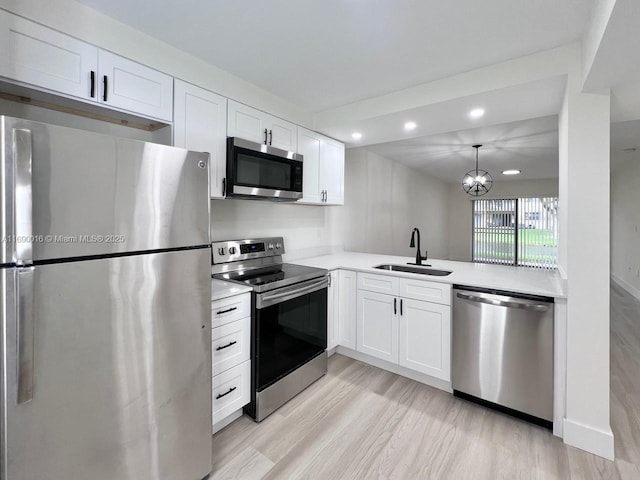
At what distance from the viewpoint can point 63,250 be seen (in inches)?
41.9

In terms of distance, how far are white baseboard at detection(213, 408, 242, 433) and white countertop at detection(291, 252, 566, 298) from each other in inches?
52.0

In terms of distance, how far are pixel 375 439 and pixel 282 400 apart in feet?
2.27

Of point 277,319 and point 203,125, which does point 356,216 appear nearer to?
point 277,319

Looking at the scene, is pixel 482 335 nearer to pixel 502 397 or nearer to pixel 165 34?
pixel 502 397

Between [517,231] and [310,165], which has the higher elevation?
[310,165]

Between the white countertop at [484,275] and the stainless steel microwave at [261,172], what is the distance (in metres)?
0.83

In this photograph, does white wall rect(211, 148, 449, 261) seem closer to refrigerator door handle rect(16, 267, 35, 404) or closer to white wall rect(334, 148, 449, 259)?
white wall rect(334, 148, 449, 259)

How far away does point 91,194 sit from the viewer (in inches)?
44.1

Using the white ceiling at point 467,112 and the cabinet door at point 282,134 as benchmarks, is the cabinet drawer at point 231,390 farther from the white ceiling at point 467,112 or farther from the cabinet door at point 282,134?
the white ceiling at point 467,112

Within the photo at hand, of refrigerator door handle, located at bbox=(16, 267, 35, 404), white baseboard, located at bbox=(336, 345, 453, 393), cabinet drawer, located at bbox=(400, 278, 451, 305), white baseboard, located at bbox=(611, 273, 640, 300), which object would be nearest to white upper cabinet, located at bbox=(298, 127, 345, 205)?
cabinet drawer, located at bbox=(400, 278, 451, 305)

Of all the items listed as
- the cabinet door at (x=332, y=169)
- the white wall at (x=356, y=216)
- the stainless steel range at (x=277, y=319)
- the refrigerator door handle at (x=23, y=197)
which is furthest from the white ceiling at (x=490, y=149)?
the refrigerator door handle at (x=23, y=197)

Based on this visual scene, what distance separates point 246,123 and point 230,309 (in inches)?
56.5

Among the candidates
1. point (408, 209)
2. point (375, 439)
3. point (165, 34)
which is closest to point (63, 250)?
point (165, 34)

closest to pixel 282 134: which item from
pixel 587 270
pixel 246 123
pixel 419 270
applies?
pixel 246 123
